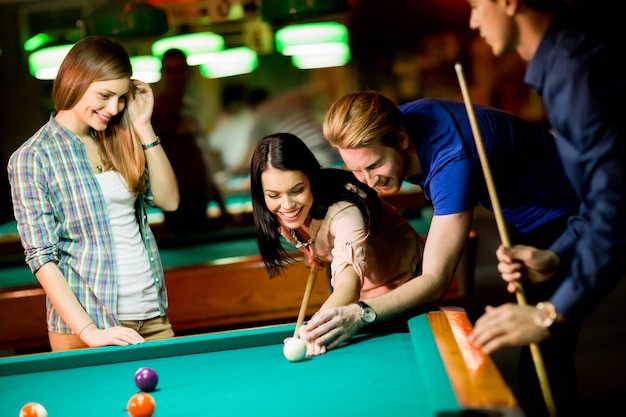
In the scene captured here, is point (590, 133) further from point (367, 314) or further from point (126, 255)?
point (126, 255)

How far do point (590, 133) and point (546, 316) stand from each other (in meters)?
0.38

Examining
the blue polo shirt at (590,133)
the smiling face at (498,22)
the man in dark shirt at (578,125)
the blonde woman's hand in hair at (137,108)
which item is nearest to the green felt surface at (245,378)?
the man in dark shirt at (578,125)

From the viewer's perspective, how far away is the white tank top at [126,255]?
2.81m

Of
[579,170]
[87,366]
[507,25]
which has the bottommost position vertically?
[87,366]

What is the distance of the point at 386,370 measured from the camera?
2047mm

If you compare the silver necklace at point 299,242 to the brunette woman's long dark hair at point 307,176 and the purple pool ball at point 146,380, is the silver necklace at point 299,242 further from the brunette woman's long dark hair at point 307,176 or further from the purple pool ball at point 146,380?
the purple pool ball at point 146,380

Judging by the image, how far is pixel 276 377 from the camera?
2086 millimetres

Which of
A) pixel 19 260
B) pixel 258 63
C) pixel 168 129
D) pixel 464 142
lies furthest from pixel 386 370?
pixel 258 63

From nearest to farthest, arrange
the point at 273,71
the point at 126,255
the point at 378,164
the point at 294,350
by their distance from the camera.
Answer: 1. the point at 294,350
2. the point at 378,164
3. the point at 126,255
4. the point at 273,71

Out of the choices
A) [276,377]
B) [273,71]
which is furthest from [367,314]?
[273,71]

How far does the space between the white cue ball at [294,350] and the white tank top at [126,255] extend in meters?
0.82

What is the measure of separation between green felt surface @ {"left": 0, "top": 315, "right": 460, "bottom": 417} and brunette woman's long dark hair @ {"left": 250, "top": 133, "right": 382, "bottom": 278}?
0.46 m

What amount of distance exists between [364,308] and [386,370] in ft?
1.11

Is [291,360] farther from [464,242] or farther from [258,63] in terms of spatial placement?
[258,63]
